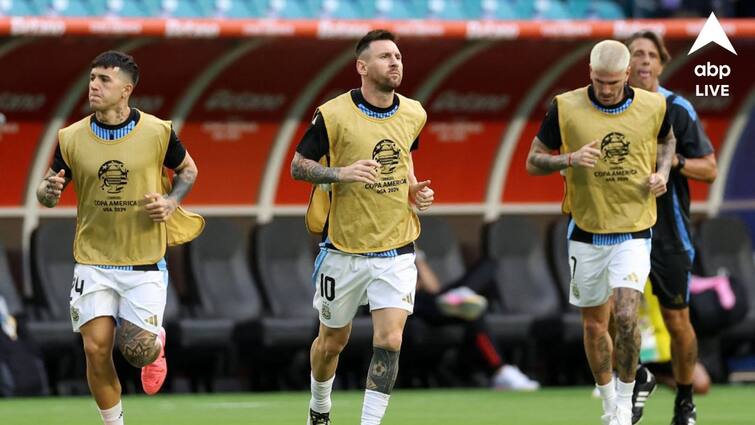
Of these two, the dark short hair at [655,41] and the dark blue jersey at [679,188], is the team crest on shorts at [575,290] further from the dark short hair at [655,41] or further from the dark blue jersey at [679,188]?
the dark short hair at [655,41]

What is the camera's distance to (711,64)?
18016 millimetres

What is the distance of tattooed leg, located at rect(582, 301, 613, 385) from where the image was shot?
33.9ft

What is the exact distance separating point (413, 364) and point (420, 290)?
940 millimetres

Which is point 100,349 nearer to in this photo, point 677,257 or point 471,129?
point 677,257

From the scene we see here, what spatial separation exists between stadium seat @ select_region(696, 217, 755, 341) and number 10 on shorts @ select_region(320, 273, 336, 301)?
28.7 feet

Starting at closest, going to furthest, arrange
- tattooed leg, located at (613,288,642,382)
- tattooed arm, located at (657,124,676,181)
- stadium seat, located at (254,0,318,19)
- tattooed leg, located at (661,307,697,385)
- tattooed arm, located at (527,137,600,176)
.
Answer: tattooed arm, located at (527,137,600,176) → tattooed leg, located at (613,288,642,382) → tattooed arm, located at (657,124,676,181) → tattooed leg, located at (661,307,697,385) → stadium seat, located at (254,0,318,19)

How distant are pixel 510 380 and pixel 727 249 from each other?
9.84 feet

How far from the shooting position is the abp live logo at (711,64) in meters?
16.2

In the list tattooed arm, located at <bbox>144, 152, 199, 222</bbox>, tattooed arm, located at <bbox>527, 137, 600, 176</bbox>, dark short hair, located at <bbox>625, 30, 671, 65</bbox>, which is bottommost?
tattooed arm, located at <bbox>144, 152, 199, 222</bbox>

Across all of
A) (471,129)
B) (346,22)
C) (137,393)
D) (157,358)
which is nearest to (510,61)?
(471,129)

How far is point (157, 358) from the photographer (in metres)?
9.66

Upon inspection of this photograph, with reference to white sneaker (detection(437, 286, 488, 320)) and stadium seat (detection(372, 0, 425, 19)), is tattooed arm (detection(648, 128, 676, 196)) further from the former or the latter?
stadium seat (detection(372, 0, 425, 19))

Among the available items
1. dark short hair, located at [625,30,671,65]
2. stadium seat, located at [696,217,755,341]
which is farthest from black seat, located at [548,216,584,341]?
dark short hair, located at [625,30,671,65]

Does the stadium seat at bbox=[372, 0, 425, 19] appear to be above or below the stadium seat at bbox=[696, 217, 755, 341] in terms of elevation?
above
